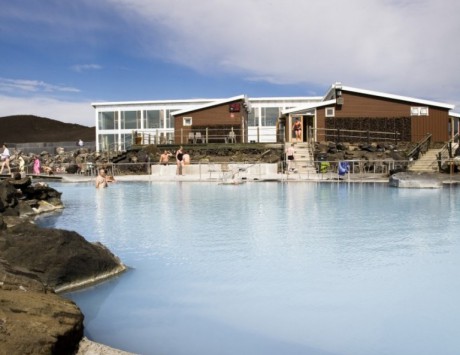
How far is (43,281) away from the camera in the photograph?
5.46 meters

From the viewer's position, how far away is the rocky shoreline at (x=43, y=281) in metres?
3.22

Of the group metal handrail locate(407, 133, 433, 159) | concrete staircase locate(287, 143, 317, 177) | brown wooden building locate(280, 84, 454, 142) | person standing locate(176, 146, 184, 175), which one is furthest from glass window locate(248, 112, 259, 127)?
person standing locate(176, 146, 184, 175)

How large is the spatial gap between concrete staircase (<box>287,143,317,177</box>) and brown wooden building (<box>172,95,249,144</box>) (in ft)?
23.0

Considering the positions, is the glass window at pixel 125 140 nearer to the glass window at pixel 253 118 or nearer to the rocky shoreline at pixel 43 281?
the glass window at pixel 253 118

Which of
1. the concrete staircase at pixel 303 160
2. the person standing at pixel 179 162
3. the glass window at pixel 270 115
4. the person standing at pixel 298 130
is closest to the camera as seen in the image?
the concrete staircase at pixel 303 160

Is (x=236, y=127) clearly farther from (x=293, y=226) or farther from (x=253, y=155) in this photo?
(x=293, y=226)

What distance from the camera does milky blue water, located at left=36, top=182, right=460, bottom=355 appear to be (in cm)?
445

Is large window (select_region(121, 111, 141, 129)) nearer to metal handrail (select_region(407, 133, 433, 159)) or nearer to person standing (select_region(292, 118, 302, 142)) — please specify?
person standing (select_region(292, 118, 302, 142))

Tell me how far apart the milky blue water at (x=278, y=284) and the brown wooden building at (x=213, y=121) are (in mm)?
26014

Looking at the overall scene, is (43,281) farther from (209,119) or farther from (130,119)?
(130,119)

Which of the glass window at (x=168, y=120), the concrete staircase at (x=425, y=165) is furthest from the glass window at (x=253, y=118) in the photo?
the concrete staircase at (x=425, y=165)

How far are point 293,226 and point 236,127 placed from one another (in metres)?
28.4

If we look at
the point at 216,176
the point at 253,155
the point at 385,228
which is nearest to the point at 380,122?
the point at 253,155

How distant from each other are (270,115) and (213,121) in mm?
8811
